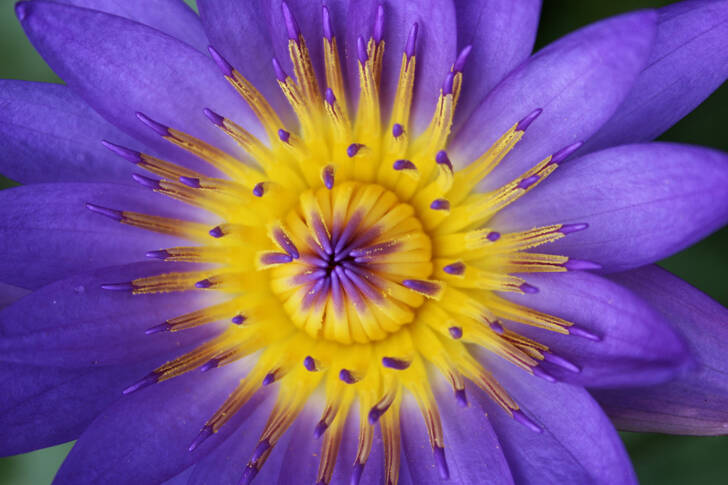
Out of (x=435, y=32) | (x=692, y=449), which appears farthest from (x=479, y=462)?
(x=692, y=449)

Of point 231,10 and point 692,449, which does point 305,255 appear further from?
point 692,449

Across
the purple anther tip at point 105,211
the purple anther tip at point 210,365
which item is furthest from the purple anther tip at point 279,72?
the purple anther tip at point 210,365

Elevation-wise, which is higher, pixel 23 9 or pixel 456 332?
pixel 23 9

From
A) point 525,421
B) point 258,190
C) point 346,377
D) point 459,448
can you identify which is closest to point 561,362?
point 525,421

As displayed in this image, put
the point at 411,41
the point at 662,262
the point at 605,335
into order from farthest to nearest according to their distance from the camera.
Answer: the point at 662,262, the point at 411,41, the point at 605,335

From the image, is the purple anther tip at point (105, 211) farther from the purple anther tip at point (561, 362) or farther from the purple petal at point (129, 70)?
the purple anther tip at point (561, 362)

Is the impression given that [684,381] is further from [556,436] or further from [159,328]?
[159,328]
